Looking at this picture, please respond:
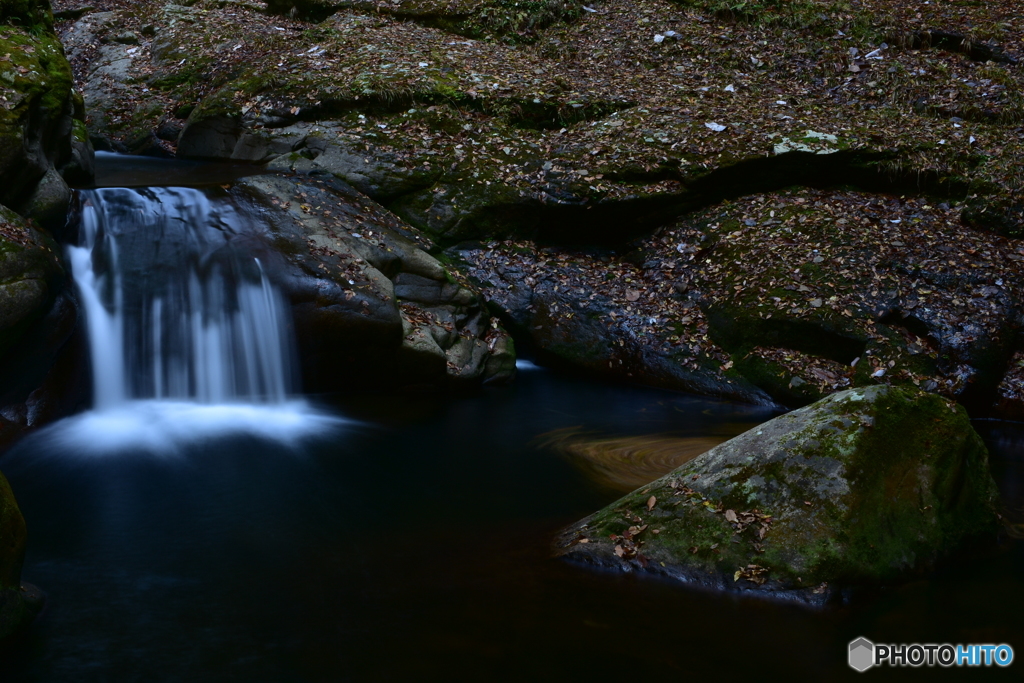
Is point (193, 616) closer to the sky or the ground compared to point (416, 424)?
closer to the ground

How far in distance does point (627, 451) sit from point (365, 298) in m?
3.24

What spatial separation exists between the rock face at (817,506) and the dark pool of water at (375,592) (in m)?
0.17

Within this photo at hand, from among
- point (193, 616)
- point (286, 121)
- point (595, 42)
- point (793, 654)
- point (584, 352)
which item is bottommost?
point (793, 654)

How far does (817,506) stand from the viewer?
418cm

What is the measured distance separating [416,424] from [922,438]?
4506 millimetres

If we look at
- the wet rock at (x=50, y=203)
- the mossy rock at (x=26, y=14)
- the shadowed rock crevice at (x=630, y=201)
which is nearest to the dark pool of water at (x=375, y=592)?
the wet rock at (x=50, y=203)

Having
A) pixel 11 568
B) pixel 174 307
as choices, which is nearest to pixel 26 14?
pixel 174 307

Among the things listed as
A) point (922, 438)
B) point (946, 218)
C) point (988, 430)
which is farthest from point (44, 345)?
point (946, 218)

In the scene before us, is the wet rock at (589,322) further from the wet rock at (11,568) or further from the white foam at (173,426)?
the wet rock at (11,568)

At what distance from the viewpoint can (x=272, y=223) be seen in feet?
27.1

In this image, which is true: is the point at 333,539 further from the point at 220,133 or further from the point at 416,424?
the point at 220,133

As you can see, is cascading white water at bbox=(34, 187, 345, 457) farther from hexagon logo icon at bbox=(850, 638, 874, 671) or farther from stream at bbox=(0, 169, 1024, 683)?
hexagon logo icon at bbox=(850, 638, 874, 671)

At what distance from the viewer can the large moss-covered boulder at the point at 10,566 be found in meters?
3.47

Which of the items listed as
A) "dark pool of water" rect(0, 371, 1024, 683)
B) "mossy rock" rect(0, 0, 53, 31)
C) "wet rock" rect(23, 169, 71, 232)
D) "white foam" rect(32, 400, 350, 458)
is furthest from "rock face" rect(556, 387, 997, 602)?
"mossy rock" rect(0, 0, 53, 31)
